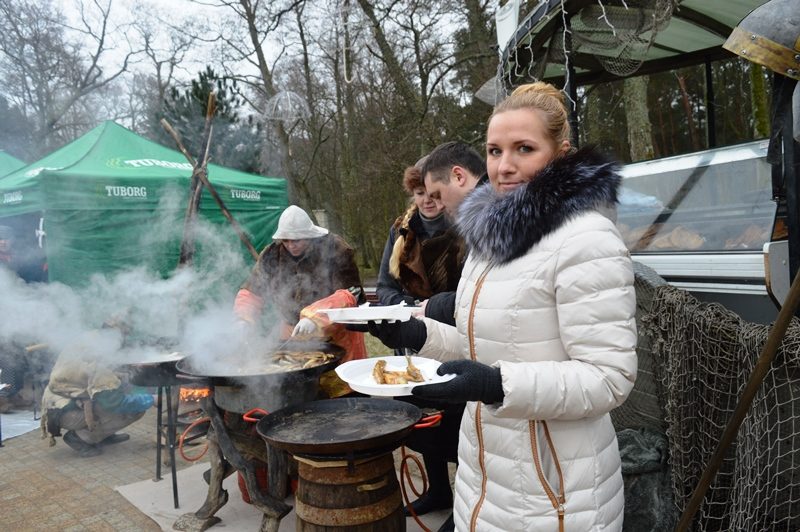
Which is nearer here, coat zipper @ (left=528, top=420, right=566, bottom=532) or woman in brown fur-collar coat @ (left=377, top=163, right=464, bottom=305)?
coat zipper @ (left=528, top=420, right=566, bottom=532)

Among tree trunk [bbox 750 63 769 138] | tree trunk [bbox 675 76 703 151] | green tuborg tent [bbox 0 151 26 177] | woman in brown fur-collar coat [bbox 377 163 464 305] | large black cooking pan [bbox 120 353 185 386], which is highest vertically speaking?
tree trunk [bbox 675 76 703 151]

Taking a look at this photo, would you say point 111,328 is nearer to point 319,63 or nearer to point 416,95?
point 416,95

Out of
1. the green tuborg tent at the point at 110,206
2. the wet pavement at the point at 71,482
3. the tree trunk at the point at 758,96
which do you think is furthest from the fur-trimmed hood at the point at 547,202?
the tree trunk at the point at 758,96

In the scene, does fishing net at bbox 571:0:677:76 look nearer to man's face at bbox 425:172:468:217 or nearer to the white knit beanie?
man's face at bbox 425:172:468:217

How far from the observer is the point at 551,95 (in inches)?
68.7

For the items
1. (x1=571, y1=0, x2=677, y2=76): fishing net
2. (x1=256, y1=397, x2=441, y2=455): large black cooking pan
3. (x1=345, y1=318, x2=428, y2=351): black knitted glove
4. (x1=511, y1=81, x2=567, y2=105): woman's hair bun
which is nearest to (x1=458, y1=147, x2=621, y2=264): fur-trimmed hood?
(x1=511, y1=81, x2=567, y2=105): woman's hair bun

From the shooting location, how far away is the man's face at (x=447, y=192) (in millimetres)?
3213

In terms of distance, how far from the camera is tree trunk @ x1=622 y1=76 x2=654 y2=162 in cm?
950

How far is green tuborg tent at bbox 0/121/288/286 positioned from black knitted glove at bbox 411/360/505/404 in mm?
7102

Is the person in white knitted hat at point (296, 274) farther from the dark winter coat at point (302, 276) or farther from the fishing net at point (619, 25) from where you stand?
the fishing net at point (619, 25)

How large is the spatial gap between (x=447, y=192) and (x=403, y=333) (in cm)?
135

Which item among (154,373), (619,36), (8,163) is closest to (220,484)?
(154,373)

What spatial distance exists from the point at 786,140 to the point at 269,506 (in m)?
3.49

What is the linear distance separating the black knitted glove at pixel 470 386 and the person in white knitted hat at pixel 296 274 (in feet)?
10.6
